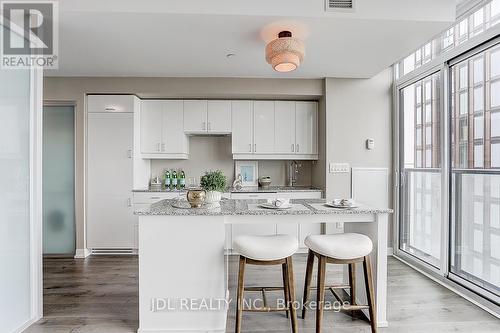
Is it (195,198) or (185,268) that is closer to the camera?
(185,268)

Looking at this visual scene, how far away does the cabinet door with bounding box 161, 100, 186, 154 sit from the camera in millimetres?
4340

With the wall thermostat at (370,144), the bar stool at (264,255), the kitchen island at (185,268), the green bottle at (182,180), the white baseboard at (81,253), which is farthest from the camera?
the green bottle at (182,180)

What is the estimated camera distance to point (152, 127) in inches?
171

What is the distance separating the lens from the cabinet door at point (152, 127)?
4328mm

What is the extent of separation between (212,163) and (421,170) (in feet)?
9.62

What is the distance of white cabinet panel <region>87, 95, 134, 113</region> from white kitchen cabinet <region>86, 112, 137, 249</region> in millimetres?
70

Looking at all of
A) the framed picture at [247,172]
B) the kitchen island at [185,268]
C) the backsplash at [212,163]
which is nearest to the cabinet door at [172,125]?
the backsplash at [212,163]

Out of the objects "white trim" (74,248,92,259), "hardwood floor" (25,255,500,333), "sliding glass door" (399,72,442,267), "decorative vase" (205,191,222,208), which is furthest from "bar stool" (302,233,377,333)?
"white trim" (74,248,92,259)

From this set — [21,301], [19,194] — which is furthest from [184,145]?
[21,301]

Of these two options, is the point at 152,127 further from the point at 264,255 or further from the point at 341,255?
the point at 341,255

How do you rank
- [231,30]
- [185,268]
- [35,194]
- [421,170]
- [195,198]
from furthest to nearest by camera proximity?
[421,170] < [231,30] < [35,194] < [195,198] < [185,268]

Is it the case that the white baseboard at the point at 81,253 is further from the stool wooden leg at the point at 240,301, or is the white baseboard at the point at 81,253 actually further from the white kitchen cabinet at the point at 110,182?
the stool wooden leg at the point at 240,301

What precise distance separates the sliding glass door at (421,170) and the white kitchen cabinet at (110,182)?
3720 mm

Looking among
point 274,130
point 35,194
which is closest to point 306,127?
point 274,130
